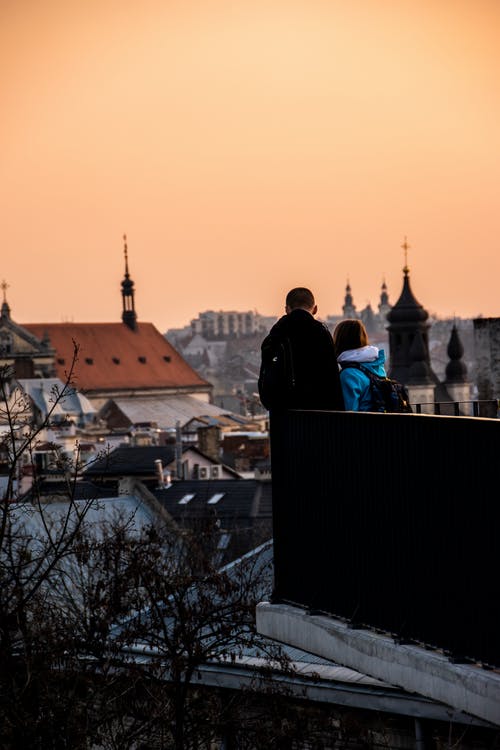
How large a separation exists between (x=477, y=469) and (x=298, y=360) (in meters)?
2.03

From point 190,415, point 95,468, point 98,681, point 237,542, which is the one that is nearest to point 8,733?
point 98,681

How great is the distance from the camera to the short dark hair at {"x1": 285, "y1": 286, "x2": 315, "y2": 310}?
10828mm

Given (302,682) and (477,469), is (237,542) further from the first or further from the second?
(477,469)

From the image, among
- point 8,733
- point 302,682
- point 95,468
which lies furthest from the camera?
point 95,468

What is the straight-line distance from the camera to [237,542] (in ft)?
147

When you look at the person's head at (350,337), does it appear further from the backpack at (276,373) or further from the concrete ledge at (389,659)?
the concrete ledge at (389,659)

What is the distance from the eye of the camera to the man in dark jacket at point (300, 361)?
10.8m

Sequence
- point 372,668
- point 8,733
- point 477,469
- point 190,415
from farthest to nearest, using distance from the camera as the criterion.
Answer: point 190,415 → point 8,733 → point 372,668 → point 477,469

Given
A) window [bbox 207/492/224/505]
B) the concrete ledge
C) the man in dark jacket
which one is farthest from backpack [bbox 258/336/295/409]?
window [bbox 207/492/224/505]

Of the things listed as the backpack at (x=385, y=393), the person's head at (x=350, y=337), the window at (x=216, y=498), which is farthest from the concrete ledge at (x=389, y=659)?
the window at (x=216, y=498)

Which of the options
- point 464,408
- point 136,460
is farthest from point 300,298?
point 136,460

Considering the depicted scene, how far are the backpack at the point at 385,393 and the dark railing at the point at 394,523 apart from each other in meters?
0.31

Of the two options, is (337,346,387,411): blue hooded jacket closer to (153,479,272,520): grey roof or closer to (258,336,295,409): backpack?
(258,336,295,409): backpack

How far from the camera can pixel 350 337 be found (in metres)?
10.8
